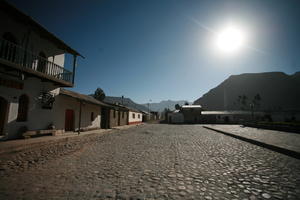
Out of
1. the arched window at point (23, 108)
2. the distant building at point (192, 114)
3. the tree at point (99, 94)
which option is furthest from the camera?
the tree at point (99, 94)

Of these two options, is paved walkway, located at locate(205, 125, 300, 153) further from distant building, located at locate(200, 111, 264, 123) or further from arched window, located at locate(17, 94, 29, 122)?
distant building, located at locate(200, 111, 264, 123)

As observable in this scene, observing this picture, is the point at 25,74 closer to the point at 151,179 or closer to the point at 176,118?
the point at 151,179

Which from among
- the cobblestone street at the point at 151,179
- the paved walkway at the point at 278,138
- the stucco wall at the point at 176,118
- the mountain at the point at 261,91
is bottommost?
the cobblestone street at the point at 151,179

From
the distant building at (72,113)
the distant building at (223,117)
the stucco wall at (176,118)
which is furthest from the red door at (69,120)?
the distant building at (223,117)

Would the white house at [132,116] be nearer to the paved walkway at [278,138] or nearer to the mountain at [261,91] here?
the paved walkway at [278,138]

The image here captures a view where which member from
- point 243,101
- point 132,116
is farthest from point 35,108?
point 243,101

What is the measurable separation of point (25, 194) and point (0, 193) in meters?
0.55

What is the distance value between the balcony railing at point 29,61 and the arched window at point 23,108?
2084mm

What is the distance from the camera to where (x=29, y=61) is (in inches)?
338

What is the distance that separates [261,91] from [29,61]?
16451cm

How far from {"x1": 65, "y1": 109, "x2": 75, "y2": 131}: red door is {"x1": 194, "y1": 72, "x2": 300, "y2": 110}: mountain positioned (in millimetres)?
120206

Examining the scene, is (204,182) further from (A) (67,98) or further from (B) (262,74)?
(B) (262,74)

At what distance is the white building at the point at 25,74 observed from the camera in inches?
297

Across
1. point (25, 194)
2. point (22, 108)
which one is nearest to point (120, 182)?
point (25, 194)
